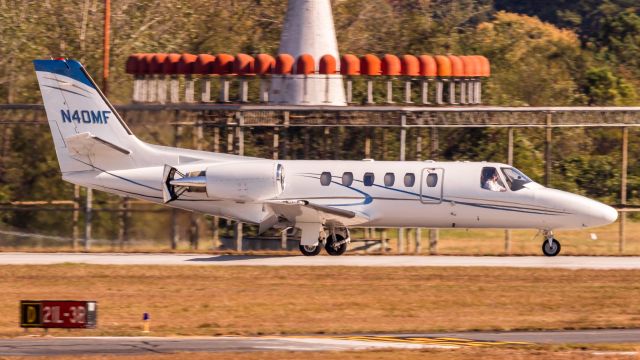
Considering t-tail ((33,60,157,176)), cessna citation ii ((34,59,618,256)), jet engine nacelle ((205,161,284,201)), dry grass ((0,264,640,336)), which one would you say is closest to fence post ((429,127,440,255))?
cessna citation ii ((34,59,618,256))

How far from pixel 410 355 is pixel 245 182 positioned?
49.1ft

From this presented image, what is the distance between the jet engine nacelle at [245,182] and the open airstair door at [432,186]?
3944 millimetres

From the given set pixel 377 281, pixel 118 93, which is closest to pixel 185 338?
pixel 377 281

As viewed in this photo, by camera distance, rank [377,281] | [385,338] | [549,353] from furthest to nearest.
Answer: [377,281]
[385,338]
[549,353]

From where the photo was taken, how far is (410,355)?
21.6 meters

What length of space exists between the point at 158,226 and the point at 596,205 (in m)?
13.7

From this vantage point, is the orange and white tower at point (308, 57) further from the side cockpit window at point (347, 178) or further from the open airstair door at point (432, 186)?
the open airstair door at point (432, 186)

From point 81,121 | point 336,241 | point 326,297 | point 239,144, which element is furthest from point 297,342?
point 239,144

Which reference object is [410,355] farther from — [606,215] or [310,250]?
[310,250]

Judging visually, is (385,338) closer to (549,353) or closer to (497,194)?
(549,353)

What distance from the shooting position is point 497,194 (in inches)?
1399

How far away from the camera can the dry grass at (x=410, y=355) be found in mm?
21141

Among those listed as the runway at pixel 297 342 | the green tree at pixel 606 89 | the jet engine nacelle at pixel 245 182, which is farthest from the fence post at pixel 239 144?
the green tree at pixel 606 89

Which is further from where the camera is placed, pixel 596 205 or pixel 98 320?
pixel 596 205
